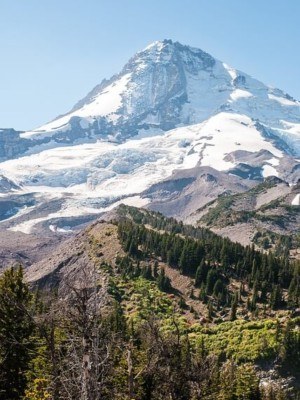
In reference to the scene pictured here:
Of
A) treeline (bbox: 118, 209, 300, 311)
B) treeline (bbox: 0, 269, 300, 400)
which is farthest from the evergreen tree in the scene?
treeline (bbox: 118, 209, 300, 311)

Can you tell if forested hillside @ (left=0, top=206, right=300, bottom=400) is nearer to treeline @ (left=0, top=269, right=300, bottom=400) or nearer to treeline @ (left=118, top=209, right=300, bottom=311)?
treeline @ (left=0, top=269, right=300, bottom=400)

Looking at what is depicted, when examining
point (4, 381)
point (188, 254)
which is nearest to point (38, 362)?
point (4, 381)

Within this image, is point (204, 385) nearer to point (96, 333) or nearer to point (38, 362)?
point (38, 362)

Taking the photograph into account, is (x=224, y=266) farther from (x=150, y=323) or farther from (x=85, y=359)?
(x=85, y=359)

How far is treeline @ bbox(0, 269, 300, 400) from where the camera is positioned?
2719 centimetres

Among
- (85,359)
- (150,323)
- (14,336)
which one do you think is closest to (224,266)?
(150,323)

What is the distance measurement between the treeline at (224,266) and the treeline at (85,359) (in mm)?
35387

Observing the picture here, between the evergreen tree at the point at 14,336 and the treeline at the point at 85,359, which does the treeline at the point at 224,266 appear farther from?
the evergreen tree at the point at 14,336

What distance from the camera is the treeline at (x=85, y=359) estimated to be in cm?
2719

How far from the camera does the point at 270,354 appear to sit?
8038cm

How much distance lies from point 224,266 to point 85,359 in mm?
104056

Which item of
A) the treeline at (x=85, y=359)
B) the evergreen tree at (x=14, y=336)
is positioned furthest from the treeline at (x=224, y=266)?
the evergreen tree at (x=14, y=336)

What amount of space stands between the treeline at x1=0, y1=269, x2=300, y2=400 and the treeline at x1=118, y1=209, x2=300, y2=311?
35.4 meters

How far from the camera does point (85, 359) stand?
25359 mm
